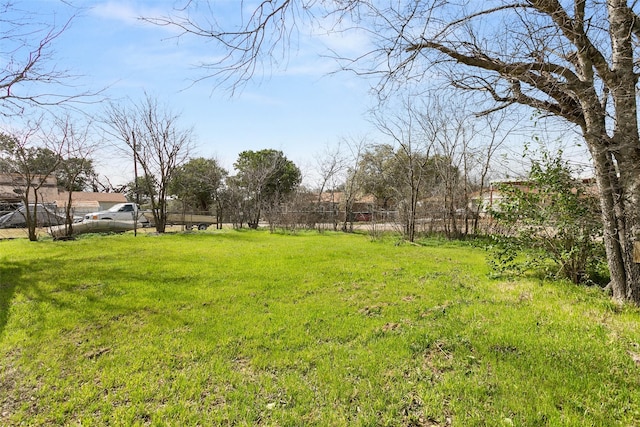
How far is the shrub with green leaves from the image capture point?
4.56 m

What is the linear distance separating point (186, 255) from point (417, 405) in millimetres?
6725

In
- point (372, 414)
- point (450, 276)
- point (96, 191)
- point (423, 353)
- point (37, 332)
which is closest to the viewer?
point (372, 414)

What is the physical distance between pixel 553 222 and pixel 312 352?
13.5 ft

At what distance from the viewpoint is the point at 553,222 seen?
473 cm

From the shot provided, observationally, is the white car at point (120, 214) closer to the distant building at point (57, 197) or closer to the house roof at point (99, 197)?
the distant building at point (57, 197)

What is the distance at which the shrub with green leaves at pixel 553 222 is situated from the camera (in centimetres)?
456

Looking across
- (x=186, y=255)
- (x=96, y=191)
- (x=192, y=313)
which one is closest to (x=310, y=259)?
(x=186, y=255)

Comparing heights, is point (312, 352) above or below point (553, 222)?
below

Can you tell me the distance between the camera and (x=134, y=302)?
419 cm

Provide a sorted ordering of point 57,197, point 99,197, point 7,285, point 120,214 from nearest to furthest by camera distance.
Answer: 1. point 7,285
2. point 120,214
3. point 57,197
4. point 99,197

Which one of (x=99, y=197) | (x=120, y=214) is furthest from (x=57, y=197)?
(x=99, y=197)

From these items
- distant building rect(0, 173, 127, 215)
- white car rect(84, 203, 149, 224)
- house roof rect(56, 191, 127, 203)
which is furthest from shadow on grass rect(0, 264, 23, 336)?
house roof rect(56, 191, 127, 203)

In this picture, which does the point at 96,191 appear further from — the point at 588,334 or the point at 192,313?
the point at 588,334

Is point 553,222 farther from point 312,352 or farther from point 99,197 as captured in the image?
point 99,197
